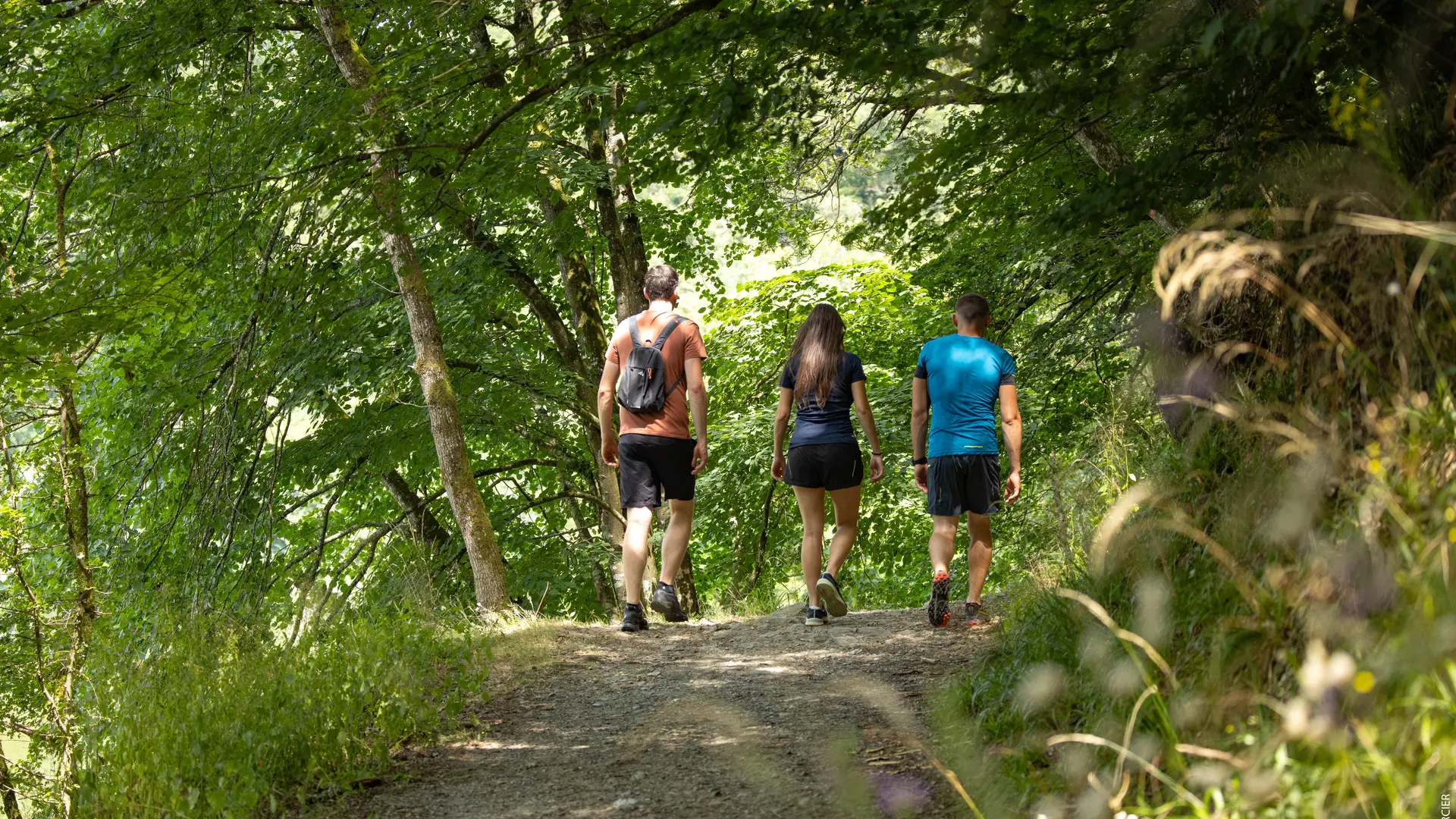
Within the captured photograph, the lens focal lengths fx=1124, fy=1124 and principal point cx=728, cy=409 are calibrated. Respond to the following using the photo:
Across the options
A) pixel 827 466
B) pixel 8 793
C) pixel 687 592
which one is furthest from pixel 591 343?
pixel 8 793

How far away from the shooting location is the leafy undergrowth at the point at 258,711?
4.24m

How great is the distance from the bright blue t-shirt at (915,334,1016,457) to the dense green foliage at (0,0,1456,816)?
62cm

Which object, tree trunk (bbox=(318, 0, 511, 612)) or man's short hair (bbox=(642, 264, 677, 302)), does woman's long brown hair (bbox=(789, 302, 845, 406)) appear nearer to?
man's short hair (bbox=(642, 264, 677, 302))

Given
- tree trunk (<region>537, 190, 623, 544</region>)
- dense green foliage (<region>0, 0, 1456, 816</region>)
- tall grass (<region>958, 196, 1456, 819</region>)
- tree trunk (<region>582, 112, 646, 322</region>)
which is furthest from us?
tree trunk (<region>537, 190, 623, 544</region>)

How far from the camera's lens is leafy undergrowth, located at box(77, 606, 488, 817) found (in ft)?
13.9

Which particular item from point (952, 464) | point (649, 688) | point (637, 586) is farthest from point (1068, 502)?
point (637, 586)

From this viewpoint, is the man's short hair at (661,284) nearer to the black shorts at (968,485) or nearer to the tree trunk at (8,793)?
the black shorts at (968,485)

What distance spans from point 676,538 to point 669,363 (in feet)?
3.82

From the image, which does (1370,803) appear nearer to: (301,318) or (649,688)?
(649,688)

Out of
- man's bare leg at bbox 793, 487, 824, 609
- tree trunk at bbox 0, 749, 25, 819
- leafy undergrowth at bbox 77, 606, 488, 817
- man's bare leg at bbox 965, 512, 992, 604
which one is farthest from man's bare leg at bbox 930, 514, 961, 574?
tree trunk at bbox 0, 749, 25, 819

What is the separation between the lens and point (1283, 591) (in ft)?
10.0

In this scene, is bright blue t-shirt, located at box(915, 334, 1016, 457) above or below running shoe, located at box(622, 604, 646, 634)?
above

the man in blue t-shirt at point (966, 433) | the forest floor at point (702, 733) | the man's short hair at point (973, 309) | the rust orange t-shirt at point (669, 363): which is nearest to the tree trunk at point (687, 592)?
the forest floor at point (702, 733)

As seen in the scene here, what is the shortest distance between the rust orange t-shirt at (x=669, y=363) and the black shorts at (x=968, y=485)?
1637 mm
